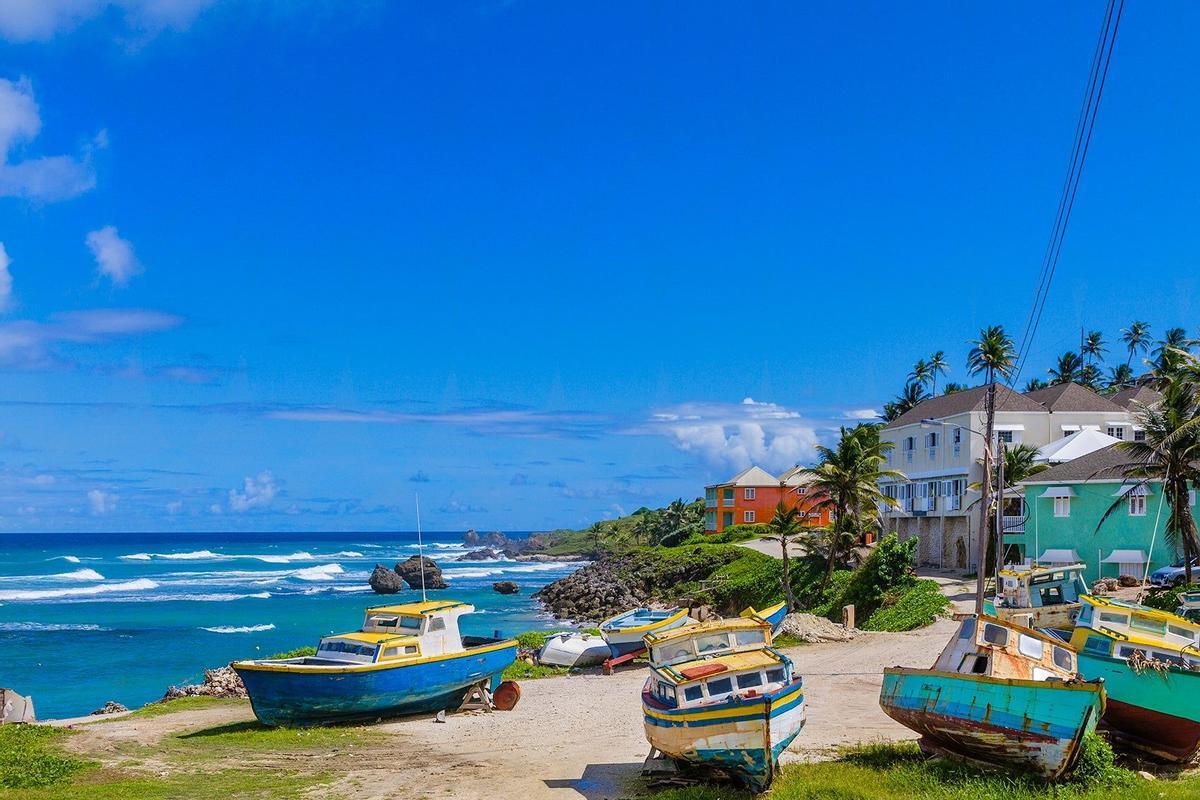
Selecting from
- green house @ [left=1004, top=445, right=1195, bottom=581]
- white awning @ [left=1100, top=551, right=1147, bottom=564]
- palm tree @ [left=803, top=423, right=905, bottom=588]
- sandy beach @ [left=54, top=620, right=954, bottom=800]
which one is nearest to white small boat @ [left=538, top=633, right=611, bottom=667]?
sandy beach @ [left=54, top=620, right=954, bottom=800]

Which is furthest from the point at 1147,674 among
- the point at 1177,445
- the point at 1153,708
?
the point at 1177,445

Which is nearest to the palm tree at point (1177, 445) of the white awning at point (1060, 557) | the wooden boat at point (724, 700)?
the white awning at point (1060, 557)

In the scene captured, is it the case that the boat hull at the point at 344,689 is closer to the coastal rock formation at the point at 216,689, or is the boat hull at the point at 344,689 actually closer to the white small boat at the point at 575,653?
the coastal rock formation at the point at 216,689

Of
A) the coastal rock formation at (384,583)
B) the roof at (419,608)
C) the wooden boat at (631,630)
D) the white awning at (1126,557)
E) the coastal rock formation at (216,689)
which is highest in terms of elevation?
the white awning at (1126,557)

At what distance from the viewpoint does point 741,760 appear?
55.0 feet

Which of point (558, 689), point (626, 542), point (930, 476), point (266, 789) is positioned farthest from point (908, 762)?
point (626, 542)

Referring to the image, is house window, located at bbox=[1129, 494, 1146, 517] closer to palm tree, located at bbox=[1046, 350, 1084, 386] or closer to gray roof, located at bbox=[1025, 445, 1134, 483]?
gray roof, located at bbox=[1025, 445, 1134, 483]

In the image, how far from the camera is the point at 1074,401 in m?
63.0

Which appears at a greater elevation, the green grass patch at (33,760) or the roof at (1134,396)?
the roof at (1134,396)

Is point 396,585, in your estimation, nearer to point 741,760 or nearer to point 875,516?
point 875,516

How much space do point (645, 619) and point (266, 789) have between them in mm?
22312

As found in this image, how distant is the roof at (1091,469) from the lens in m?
46.6

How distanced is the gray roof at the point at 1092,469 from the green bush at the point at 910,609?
9.48 m

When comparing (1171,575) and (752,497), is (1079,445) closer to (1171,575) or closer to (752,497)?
(1171,575)
